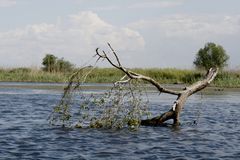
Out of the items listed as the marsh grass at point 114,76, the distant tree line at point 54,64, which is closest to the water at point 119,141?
the marsh grass at point 114,76

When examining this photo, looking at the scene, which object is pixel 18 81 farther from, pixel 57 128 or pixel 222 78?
pixel 57 128

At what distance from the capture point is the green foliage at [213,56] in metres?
67.9

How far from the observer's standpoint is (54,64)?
79688 millimetres

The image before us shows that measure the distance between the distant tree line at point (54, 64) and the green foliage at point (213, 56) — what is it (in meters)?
19.8

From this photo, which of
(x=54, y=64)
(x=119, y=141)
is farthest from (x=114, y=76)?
(x=119, y=141)

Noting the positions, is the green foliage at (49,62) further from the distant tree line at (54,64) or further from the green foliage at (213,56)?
the green foliage at (213,56)

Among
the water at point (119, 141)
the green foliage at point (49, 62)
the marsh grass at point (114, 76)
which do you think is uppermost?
the green foliage at point (49, 62)

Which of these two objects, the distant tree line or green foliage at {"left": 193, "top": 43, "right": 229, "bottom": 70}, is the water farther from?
the distant tree line

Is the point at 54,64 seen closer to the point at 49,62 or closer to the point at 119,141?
the point at 49,62

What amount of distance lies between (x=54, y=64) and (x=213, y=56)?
24.0m

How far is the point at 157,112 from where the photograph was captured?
2972 centimetres

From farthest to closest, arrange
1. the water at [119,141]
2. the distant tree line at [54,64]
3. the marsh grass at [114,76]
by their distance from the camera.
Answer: the distant tree line at [54,64] < the marsh grass at [114,76] < the water at [119,141]

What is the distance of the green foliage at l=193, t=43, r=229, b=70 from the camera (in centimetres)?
6794

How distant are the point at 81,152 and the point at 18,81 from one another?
54.7 meters
